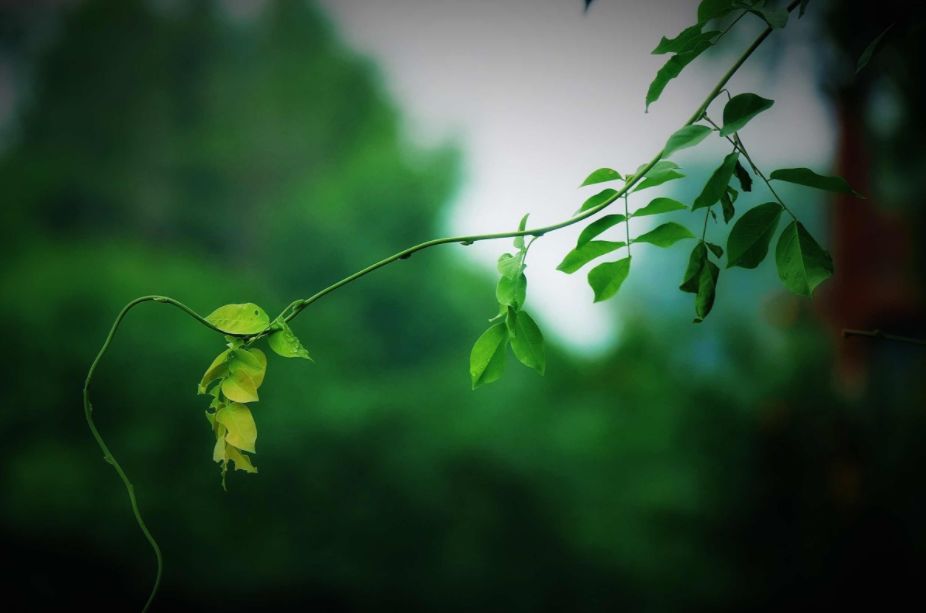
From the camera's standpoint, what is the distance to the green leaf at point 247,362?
45 centimetres

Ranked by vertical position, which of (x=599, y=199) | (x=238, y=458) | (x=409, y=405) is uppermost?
(x=409, y=405)

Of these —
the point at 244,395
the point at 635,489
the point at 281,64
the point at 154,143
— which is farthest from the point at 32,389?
the point at 244,395

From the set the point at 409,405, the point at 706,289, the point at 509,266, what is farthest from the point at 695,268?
the point at 409,405

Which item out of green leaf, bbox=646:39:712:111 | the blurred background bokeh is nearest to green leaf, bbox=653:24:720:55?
green leaf, bbox=646:39:712:111

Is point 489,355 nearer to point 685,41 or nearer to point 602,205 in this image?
point 602,205

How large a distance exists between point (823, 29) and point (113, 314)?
10.6ft

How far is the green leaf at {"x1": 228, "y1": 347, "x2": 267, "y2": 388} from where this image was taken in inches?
17.8

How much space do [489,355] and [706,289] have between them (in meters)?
0.14

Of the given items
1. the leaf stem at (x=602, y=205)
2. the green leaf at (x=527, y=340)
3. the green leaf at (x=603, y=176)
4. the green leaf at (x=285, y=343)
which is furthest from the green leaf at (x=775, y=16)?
the green leaf at (x=285, y=343)

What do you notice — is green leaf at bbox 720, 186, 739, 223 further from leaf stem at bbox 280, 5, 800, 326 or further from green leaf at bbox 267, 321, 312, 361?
green leaf at bbox 267, 321, 312, 361

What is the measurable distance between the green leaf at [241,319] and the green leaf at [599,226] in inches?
8.0

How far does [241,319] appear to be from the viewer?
448 mm

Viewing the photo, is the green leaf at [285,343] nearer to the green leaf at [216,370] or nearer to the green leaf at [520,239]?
the green leaf at [216,370]

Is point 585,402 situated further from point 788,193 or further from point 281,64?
point 281,64
